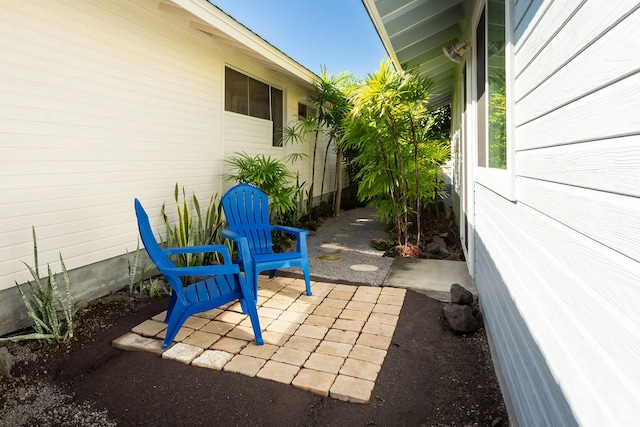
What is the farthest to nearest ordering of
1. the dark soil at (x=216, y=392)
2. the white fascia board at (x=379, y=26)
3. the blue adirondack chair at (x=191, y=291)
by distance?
1. the white fascia board at (x=379, y=26)
2. the blue adirondack chair at (x=191, y=291)
3. the dark soil at (x=216, y=392)

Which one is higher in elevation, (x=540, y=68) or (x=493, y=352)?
(x=540, y=68)

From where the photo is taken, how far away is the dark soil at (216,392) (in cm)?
190

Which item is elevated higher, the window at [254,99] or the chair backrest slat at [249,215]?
the window at [254,99]

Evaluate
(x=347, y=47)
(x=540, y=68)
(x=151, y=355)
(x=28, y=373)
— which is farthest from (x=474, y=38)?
(x=347, y=47)

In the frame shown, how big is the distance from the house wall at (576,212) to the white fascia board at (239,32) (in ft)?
9.75

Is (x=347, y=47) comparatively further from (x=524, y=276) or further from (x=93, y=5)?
(x=524, y=276)

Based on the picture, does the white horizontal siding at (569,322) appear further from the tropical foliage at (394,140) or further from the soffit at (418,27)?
the tropical foliage at (394,140)

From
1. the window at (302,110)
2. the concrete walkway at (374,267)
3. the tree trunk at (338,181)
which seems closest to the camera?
the concrete walkway at (374,267)

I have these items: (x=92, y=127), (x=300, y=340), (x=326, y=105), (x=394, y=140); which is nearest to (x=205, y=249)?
(x=300, y=340)

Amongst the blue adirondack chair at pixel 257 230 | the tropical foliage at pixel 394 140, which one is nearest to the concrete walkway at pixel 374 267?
the tropical foliage at pixel 394 140

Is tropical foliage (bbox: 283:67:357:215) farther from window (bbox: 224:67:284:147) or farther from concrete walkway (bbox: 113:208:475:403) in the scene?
concrete walkway (bbox: 113:208:475:403)

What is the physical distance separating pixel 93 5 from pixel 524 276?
380 cm

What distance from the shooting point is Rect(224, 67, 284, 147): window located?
211 inches

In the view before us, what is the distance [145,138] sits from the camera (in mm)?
3846
